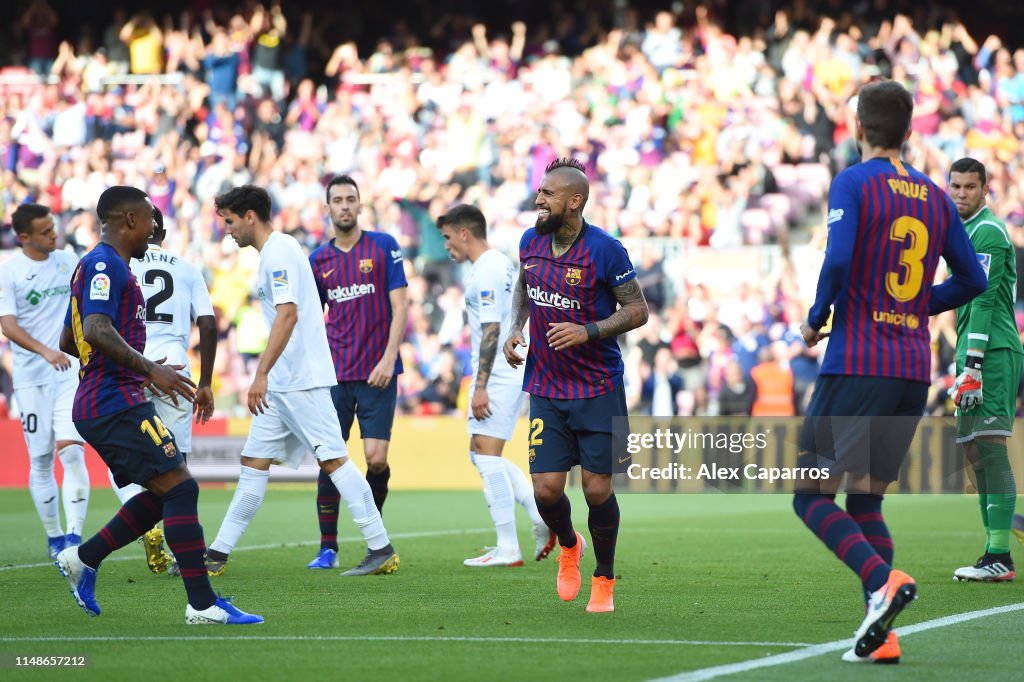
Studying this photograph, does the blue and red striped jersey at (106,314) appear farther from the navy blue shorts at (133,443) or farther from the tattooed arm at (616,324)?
the tattooed arm at (616,324)

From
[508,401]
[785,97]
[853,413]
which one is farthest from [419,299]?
[853,413]

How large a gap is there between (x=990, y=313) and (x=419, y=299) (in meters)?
14.5

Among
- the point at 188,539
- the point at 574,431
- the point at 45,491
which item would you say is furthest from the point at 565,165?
the point at 45,491

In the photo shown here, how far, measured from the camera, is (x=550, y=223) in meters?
7.88

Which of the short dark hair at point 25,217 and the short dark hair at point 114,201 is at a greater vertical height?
the short dark hair at point 25,217

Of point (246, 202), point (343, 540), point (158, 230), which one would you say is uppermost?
point (246, 202)

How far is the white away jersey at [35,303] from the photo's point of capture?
11000 mm

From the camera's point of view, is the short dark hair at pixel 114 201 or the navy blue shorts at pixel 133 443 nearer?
the navy blue shorts at pixel 133 443

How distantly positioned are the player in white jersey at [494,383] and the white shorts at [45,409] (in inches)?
116

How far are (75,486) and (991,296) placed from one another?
6.37m

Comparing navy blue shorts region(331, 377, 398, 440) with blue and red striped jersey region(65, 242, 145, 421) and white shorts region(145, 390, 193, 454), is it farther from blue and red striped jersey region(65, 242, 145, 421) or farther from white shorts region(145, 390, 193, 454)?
blue and red striped jersey region(65, 242, 145, 421)

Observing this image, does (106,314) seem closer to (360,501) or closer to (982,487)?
(360,501)

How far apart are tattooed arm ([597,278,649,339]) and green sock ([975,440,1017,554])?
296 centimetres

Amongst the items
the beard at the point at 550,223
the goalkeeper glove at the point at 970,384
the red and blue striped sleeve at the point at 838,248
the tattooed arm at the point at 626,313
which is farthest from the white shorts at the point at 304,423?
the red and blue striped sleeve at the point at 838,248
